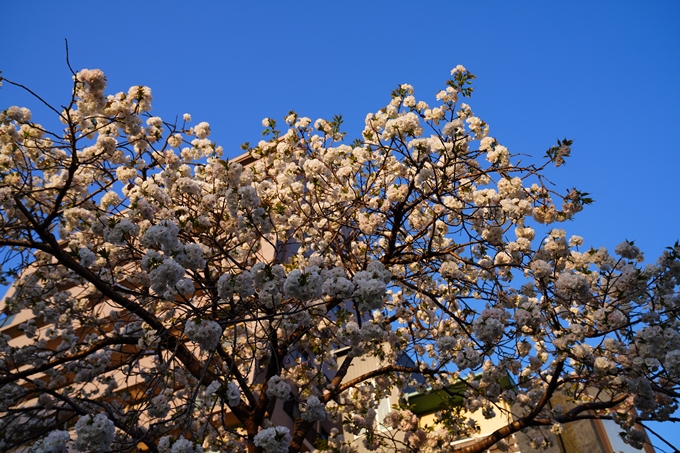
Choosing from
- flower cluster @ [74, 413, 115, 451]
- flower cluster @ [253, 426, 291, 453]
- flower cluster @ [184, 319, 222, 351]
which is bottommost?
flower cluster @ [253, 426, 291, 453]

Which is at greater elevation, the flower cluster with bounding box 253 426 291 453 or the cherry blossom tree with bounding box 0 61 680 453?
the cherry blossom tree with bounding box 0 61 680 453

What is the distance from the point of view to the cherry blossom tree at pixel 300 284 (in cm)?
438

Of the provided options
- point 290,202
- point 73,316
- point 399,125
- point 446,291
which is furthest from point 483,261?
point 73,316

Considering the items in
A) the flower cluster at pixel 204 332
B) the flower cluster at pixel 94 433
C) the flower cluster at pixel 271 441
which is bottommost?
the flower cluster at pixel 271 441

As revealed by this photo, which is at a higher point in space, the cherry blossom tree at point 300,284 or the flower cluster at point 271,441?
the cherry blossom tree at point 300,284

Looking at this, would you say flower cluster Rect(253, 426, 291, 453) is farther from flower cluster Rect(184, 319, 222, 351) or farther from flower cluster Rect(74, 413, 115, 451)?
flower cluster Rect(74, 413, 115, 451)

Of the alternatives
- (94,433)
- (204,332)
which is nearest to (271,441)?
(204,332)

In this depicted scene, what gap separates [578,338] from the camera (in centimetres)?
→ 493

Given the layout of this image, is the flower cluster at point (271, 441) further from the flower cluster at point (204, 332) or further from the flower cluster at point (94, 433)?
the flower cluster at point (94, 433)

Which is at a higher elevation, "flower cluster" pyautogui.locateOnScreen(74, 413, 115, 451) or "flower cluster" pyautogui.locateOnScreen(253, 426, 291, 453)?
"flower cluster" pyautogui.locateOnScreen(74, 413, 115, 451)

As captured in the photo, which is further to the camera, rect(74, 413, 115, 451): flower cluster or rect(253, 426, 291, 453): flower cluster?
rect(253, 426, 291, 453): flower cluster

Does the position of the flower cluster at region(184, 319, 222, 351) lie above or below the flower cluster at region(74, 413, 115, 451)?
above

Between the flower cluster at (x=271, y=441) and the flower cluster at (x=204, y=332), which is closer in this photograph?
the flower cluster at (x=204, y=332)

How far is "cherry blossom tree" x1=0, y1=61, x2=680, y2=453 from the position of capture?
4375 mm
